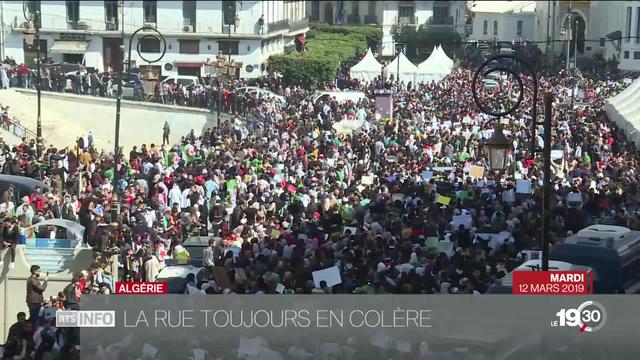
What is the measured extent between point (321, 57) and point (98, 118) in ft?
23.3

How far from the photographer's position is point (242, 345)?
1667 centimetres

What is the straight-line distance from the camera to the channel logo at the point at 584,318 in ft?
55.3

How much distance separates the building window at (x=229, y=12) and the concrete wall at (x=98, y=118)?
3.61 meters

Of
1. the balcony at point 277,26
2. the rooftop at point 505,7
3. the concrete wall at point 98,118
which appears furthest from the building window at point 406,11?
the concrete wall at point 98,118

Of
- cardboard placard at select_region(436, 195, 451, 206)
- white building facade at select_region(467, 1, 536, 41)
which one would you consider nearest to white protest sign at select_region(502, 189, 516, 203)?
cardboard placard at select_region(436, 195, 451, 206)

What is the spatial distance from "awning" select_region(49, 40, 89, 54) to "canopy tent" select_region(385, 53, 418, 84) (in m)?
6.85

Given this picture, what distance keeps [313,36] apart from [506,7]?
762cm

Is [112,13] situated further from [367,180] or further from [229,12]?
[367,180]

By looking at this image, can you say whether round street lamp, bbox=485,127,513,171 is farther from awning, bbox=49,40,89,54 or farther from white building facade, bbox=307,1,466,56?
awning, bbox=49,40,89,54

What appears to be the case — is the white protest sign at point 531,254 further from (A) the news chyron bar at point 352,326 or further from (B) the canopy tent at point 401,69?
(B) the canopy tent at point 401,69

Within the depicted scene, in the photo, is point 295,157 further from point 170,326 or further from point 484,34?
point 170,326

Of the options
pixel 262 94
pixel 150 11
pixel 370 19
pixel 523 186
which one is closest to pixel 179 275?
pixel 523 186

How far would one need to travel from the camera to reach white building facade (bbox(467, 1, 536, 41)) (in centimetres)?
2917

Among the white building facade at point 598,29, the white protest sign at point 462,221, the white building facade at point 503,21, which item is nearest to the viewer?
the white protest sign at point 462,221
